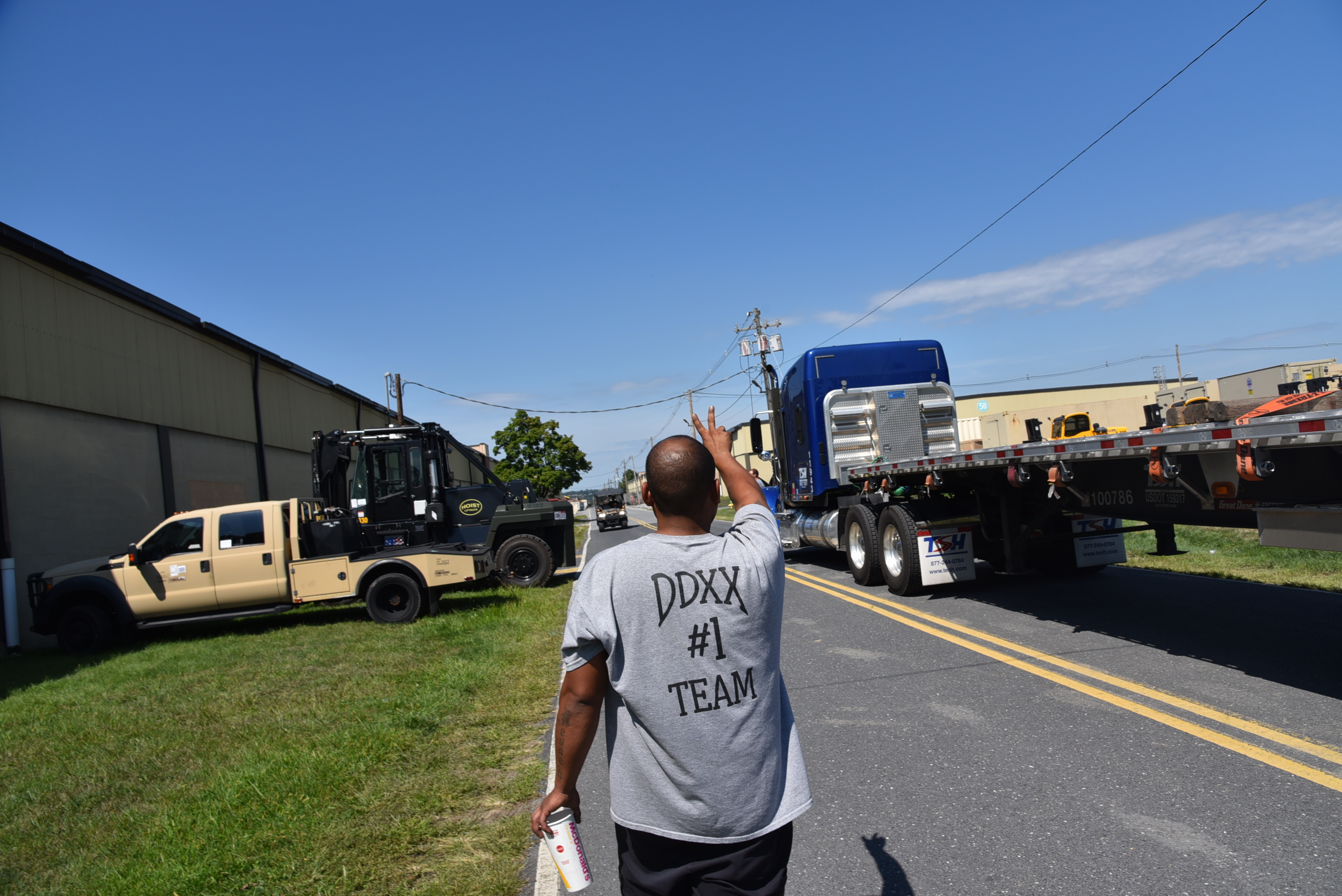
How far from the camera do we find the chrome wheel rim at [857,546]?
12.0 metres

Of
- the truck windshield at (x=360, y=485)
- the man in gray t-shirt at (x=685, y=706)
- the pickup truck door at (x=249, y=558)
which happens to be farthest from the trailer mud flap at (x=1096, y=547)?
the truck windshield at (x=360, y=485)

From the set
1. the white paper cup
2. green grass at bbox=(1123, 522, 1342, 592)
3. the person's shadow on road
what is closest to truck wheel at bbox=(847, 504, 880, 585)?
green grass at bbox=(1123, 522, 1342, 592)

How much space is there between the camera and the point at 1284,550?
1252 cm

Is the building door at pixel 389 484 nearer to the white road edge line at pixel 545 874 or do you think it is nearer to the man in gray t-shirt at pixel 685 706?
the white road edge line at pixel 545 874

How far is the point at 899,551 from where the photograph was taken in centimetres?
1109

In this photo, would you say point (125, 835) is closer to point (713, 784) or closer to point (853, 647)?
point (713, 784)

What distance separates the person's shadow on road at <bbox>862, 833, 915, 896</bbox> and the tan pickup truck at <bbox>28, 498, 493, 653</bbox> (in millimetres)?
9300

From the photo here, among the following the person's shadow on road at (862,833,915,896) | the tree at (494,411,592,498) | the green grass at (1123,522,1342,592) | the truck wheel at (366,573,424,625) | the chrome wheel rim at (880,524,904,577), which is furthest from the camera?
the tree at (494,411,592,498)

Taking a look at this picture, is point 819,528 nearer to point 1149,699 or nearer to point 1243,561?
point 1243,561

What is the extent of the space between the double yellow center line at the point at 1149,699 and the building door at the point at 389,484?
8821mm

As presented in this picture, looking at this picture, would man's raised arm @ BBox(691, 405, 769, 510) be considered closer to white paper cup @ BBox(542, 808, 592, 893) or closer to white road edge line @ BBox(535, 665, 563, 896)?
white paper cup @ BBox(542, 808, 592, 893)

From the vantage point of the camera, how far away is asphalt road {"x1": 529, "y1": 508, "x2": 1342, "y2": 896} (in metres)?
3.54

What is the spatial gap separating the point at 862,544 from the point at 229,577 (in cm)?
896

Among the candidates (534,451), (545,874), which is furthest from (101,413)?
(534,451)
